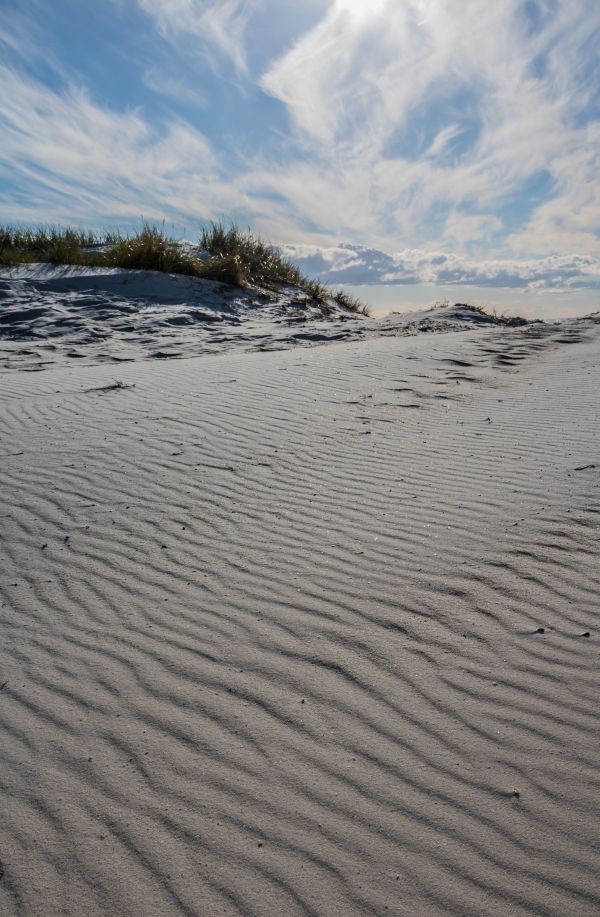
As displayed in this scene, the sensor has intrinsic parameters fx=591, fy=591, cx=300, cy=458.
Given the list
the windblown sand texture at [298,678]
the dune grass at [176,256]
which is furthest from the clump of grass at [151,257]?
the windblown sand texture at [298,678]

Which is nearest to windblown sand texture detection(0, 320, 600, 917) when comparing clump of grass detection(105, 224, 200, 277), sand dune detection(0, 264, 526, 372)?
→ sand dune detection(0, 264, 526, 372)

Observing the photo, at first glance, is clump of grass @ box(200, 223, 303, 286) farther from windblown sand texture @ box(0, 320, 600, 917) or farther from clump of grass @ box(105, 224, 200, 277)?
windblown sand texture @ box(0, 320, 600, 917)

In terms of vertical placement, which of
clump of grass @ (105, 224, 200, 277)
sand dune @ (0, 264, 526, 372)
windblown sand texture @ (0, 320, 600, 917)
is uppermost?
clump of grass @ (105, 224, 200, 277)

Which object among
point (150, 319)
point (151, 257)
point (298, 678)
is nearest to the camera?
point (298, 678)

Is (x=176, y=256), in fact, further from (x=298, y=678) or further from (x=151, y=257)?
(x=298, y=678)

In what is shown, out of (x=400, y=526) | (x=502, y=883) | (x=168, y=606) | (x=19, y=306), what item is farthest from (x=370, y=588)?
(x=19, y=306)

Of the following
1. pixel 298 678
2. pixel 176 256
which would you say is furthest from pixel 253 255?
pixel 298 678

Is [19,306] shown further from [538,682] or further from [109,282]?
[538,682]

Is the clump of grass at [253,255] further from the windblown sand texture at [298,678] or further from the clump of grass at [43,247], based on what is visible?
the windblown sand texture at [298,678]

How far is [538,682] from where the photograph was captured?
2.39 metres

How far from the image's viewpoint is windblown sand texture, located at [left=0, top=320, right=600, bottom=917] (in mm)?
1744

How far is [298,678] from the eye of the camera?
2.43m

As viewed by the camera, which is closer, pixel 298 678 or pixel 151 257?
pixel 298 678

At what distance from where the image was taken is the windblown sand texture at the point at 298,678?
1.74 m
